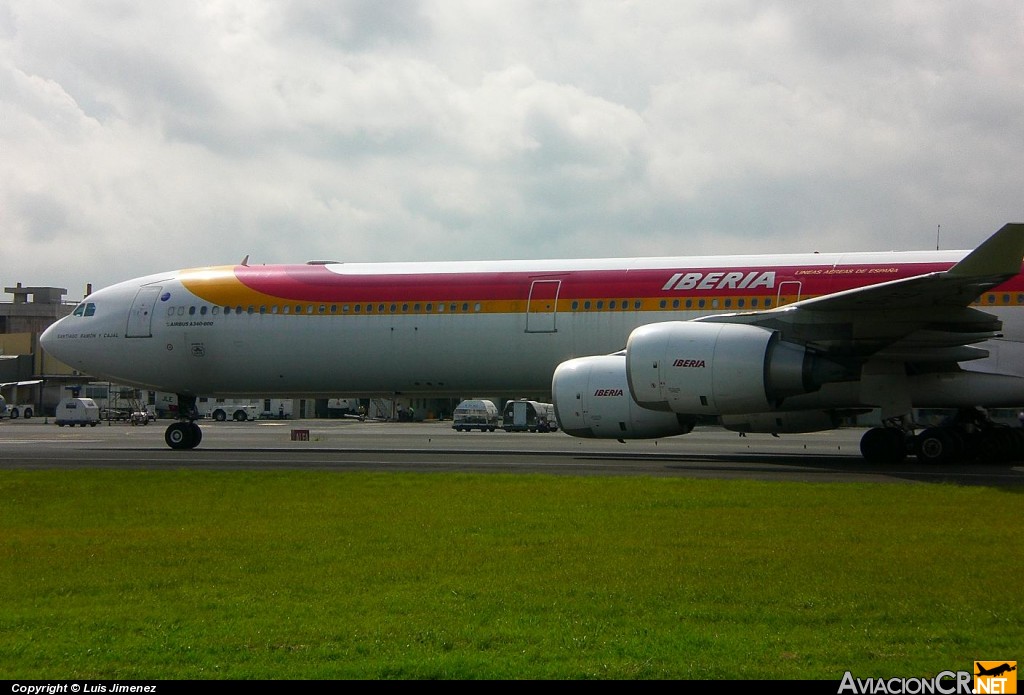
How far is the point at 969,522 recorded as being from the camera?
1024 centimetres

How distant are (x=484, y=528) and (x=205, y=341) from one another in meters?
16.0

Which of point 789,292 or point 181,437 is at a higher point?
point 789,292

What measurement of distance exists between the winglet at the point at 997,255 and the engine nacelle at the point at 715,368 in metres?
2.87

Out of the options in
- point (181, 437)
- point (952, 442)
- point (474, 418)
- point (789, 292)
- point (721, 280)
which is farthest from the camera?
point (474, 418)

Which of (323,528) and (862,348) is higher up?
(862,348)

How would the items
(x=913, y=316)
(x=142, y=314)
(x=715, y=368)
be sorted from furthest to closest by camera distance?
(x=142, y=314)
(x=715, y=368)
(x=913, y=316)

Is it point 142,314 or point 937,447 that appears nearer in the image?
point 937,447

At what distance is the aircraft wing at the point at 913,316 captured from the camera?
50.4 ft

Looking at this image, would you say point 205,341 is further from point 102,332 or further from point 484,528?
point 484,528

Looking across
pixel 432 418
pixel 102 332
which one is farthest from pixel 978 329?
pixel 432 418

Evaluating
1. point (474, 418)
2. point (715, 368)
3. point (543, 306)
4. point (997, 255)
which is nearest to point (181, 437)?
point (543, 306)

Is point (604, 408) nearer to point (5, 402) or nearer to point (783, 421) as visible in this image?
point (783, 421)

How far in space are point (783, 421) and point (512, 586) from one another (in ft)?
45.3

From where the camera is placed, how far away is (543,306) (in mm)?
21750
